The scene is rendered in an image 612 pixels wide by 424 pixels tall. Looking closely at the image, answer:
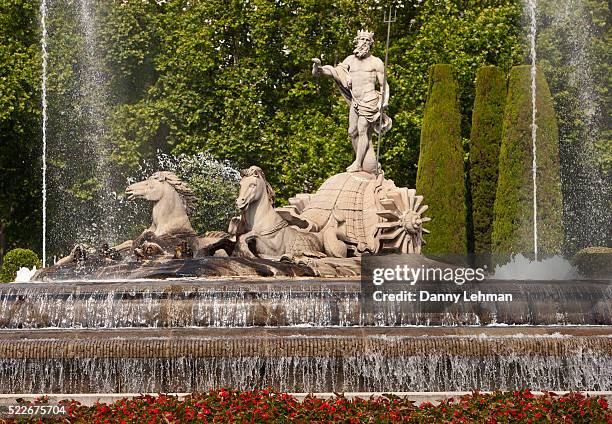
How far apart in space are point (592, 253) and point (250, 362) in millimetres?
11836

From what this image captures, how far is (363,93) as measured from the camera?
62.9 ft

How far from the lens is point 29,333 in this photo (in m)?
13.5

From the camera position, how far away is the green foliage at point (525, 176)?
2819cm

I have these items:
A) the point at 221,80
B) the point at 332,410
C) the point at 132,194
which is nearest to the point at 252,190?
the point at 132,194

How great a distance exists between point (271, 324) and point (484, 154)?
56.2ft

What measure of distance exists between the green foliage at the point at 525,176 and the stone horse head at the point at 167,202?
12.2 metres

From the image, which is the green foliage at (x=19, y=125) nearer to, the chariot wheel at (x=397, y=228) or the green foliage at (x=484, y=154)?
the green foliage at (x=484, y=154)

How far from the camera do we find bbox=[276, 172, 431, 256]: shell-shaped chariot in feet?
59.5

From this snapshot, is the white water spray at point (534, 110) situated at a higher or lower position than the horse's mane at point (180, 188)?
higher

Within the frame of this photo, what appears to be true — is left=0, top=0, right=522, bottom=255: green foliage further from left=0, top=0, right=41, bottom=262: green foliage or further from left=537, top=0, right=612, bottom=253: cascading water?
left=537, top=0, right=612, bottom=253: cascading water

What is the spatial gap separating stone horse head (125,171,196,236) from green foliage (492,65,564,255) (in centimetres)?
1218

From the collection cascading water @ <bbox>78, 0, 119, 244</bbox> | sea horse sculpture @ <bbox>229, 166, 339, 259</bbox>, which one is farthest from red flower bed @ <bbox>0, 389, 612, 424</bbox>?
cascading water @ <bbox>78, 0, 119, 244</bbox>

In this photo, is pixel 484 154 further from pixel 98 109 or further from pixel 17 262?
pixel 17 262

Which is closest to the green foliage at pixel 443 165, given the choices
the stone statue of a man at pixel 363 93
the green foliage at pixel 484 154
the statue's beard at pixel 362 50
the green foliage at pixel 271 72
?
the green foliage at pixel 484 154
